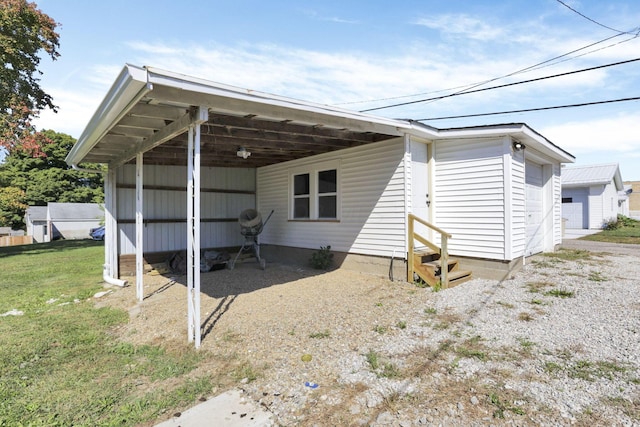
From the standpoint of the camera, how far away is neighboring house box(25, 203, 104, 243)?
30.6 m

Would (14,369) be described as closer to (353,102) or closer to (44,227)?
(353,102)

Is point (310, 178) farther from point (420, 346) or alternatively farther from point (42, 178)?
point (42, 178)

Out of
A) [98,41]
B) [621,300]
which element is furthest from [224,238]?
[621,300]

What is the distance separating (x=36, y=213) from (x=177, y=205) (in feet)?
108

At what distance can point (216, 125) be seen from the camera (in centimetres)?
463

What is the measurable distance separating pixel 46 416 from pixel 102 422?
453 millimetres

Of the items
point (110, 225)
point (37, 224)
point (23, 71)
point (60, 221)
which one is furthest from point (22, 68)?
point (37, 224)

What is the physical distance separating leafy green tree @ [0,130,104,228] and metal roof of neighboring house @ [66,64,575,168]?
31.8 m

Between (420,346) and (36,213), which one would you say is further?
(36,213)

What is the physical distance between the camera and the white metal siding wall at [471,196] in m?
6.03

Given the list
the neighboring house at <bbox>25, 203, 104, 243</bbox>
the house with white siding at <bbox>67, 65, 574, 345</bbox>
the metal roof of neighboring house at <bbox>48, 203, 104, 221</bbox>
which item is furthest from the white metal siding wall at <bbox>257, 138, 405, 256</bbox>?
the neighboring house at <bbox>25, 203, 104, 243</bbox>

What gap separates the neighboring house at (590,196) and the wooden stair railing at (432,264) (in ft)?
52.5

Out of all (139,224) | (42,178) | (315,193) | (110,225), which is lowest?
(110,225)

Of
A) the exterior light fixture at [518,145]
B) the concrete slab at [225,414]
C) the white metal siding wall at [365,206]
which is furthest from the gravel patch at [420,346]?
the exterior light fixture at [518,145]
